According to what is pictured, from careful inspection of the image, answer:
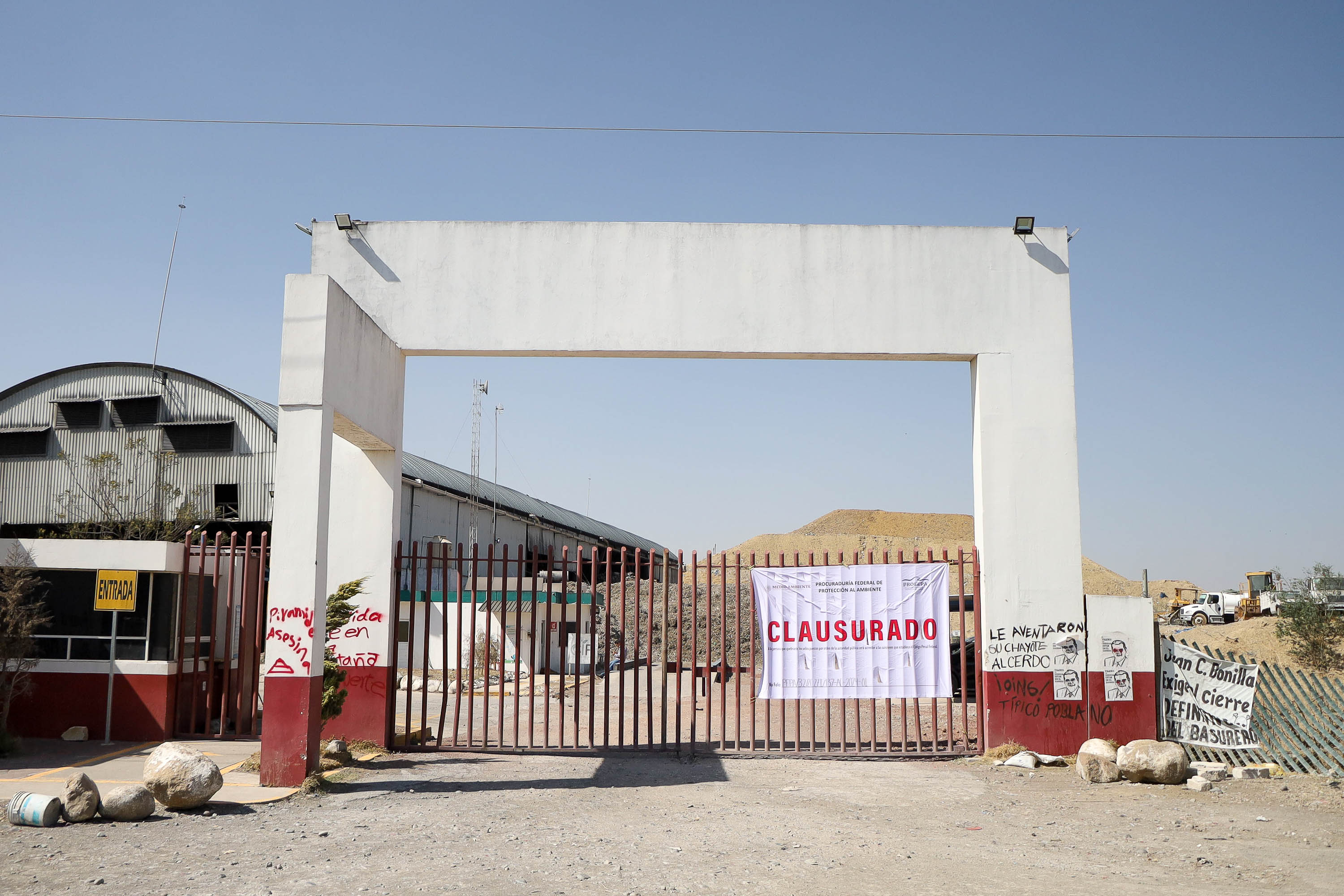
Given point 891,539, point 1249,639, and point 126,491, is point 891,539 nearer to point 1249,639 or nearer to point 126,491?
point 1249,639

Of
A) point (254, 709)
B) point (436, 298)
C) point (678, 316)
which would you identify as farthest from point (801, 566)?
point (254, 709)

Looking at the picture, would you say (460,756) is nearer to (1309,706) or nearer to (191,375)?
(1309,706)

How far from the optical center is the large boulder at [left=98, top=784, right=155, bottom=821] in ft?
26.5

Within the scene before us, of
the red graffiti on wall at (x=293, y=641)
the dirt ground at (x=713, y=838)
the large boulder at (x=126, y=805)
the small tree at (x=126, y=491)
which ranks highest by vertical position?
the small tree at (x=126, y=491)

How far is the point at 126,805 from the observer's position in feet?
26.5

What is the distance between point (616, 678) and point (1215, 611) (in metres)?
29.7

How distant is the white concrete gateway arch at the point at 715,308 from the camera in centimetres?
1196

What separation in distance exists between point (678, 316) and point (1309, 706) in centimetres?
815

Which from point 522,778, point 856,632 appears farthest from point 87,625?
point 856,632

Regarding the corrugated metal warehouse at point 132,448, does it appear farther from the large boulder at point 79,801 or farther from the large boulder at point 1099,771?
the large boulder at point 1099,771

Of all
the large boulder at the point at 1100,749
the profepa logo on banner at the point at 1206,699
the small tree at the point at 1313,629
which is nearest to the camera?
the large boulder at the point at 1100,749

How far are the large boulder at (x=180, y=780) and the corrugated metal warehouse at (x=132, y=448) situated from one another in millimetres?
17966

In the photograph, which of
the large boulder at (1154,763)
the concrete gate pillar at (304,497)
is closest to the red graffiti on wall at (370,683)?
the concrete gate pillar at (304,497)

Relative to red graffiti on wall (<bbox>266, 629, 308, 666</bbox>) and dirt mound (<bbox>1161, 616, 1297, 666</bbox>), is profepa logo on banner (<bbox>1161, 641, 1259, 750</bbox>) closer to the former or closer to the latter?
red graffiti on wall (<bbox>266, 629, 308, 666</bbox>)
